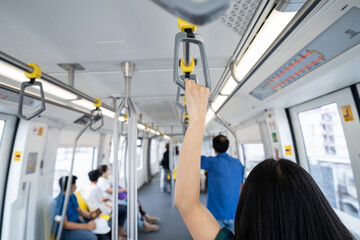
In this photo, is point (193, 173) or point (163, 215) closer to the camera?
point (193, 173)

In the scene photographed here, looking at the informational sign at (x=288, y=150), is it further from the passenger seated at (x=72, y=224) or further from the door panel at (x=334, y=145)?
the passenger seated at (x=72, y=224)

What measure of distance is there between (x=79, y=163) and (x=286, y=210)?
5191mm

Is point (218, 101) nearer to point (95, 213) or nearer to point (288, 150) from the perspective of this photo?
point (288, 150)

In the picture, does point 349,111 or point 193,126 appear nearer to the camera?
point 193,126

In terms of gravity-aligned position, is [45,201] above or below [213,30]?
below

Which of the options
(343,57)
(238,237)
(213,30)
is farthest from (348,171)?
(213,30)

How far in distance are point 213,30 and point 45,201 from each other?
156 inches

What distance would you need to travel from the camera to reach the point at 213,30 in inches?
41.5

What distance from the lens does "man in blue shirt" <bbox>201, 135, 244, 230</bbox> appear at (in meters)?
1.91

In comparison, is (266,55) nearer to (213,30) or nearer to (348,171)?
(213,30)

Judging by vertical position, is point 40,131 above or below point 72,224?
above

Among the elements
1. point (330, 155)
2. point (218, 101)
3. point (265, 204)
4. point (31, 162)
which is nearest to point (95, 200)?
point (31, 162)

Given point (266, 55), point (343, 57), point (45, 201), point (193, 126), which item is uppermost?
point (343, 57)

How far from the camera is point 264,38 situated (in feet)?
2.49
